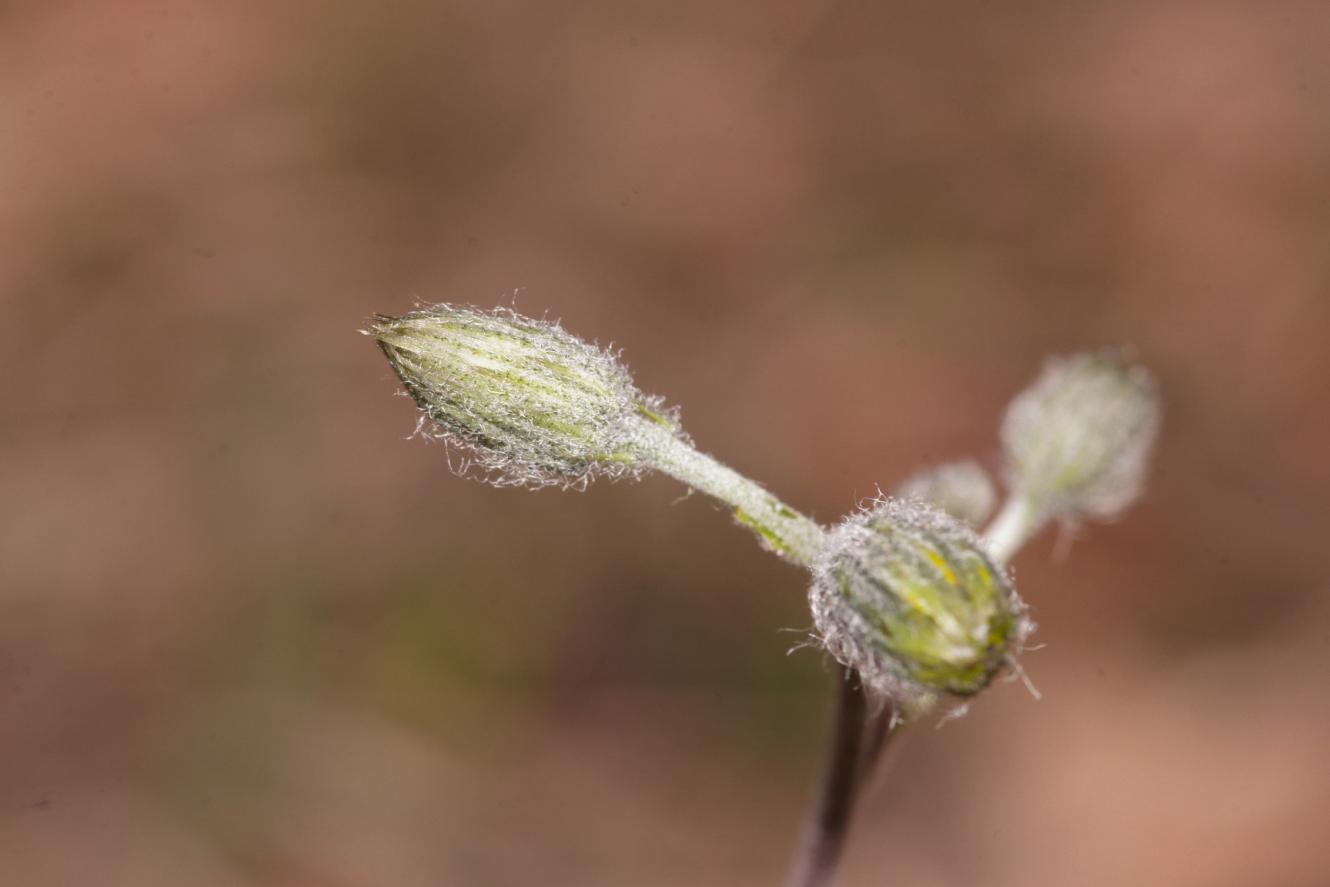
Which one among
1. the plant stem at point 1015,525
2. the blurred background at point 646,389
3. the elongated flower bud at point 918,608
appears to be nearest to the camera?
the elongated flower bud at point 918,608

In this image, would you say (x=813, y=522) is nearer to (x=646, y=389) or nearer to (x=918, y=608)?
(x=918, y=608)

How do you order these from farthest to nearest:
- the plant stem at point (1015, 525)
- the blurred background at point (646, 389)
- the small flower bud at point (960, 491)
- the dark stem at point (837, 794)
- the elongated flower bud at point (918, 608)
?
1. the blurred background at point (646, 389)
2. the plant stem at point (1015, 525)
3. the small flower bud at point (960, 491)
4. the dark stem at point (837, 794)
5. the elongated flower bud at point (918, 608)

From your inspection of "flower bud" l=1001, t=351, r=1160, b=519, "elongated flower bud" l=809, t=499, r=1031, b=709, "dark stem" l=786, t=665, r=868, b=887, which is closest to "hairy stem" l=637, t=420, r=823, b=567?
"elongated flower bud" l=809, t=499, r=1031, b=709

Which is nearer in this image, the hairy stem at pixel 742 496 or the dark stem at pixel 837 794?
the hairy stem at pixel 742 496

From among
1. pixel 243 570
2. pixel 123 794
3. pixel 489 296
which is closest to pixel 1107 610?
pixel 489 296

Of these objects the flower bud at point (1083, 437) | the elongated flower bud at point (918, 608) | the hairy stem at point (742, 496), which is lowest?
the elongated flower bud at point (918, 608)

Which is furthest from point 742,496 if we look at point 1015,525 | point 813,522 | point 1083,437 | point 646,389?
point 646,389

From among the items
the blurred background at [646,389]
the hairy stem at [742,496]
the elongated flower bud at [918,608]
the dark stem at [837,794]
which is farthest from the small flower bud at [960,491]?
the blurred background at [646,389]

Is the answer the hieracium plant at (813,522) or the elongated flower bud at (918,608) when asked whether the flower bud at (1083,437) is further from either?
the elongated flower bud at (918,608)
